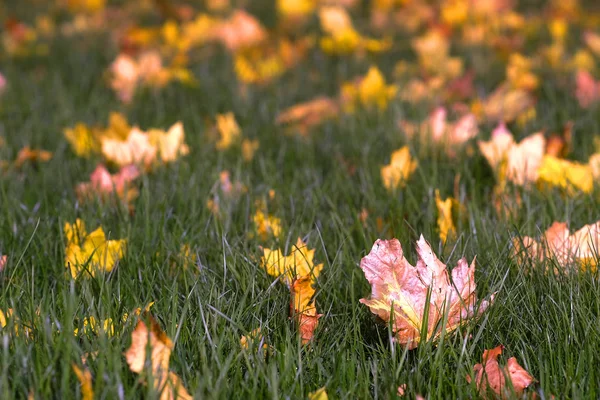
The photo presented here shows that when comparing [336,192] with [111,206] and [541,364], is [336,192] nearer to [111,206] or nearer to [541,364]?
[111,206]

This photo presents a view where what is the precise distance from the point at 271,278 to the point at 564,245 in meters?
0.56

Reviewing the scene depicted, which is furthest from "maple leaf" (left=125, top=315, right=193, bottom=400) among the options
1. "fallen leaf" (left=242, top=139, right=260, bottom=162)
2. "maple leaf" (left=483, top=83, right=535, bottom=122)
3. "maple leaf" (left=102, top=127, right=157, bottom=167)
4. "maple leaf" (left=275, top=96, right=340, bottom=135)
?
"maple leaf" (left=483, top=83, right=535, bottom=122)

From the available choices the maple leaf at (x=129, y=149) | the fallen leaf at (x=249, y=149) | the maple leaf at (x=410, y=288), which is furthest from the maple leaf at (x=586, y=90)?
the maple leaf at (x=410, y=288)

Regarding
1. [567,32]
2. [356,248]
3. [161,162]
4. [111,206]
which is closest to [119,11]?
[567,32]

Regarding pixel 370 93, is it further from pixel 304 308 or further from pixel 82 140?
pixel 304 308

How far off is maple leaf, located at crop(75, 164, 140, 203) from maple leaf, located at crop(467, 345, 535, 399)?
95 centimetres

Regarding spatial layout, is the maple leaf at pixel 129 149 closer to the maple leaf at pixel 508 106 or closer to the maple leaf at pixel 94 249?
the maple leaf at pixel 94 249

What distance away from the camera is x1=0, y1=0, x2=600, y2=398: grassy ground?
3.56 ft

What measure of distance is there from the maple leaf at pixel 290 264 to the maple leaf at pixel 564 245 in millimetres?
379

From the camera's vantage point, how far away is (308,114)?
2639 mm

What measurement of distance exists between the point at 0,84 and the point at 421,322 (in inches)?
92.3

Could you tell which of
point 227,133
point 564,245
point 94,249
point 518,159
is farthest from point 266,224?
point 227,133

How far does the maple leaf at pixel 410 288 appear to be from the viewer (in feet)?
3.98

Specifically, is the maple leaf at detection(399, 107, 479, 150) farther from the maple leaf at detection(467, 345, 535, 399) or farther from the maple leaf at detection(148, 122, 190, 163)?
the maple leaf at detection(467, 345, 535, 399)
